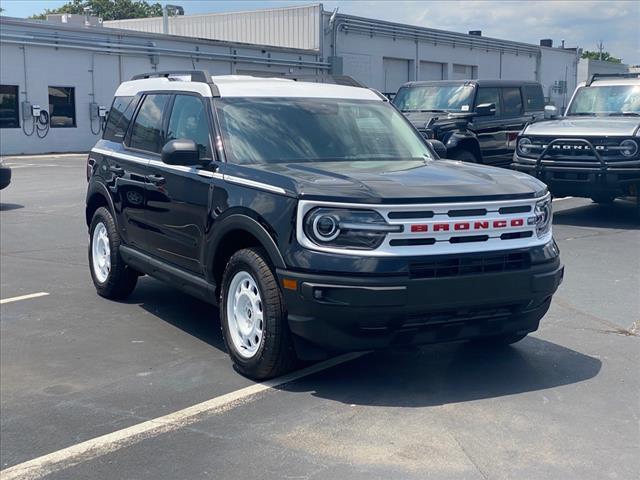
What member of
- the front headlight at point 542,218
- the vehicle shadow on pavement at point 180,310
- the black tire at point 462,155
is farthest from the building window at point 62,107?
the front headlight at point 542,218

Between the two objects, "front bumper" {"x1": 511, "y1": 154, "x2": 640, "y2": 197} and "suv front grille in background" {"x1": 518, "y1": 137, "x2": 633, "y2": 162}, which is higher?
"suv front grille in background" {"x1": 518, "y1": 137, "x2": 633, "y2": 162}

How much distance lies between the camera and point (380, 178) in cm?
522

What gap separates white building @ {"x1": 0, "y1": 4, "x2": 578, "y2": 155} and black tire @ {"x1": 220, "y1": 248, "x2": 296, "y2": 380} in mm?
16983

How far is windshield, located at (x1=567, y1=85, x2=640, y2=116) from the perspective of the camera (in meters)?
13.2

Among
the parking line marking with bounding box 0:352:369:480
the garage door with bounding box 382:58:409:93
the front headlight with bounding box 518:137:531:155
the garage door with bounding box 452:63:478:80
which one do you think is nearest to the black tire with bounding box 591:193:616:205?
the front headlight with bounding box 518:137:531:155

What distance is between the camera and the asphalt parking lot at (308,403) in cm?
416

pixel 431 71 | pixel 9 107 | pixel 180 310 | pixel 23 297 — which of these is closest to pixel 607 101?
pixel 180 310

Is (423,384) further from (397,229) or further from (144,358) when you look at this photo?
(144,358)

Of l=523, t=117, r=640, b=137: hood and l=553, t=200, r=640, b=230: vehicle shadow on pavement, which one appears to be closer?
l=523, t=117, r=640, b=137: hood

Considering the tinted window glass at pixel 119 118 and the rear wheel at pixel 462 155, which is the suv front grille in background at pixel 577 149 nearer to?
the rear wheel at pixel 462 155

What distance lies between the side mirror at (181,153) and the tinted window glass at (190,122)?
0.62 feet

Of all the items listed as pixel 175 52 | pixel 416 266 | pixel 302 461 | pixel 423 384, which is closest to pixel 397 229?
pixel 416 266

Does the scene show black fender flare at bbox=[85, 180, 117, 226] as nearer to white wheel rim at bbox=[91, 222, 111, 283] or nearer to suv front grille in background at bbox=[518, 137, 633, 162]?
white wheel rim at bbox=[91, 222, 111, 283]

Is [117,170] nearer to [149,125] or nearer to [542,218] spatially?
[149,125]
